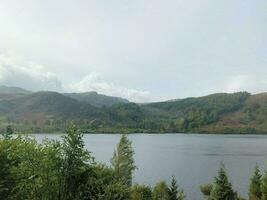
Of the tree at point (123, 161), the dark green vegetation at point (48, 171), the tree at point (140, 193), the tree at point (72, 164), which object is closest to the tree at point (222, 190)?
the tree at point (140, 193)

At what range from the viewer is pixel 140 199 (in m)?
73.8

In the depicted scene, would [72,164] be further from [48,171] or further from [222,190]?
[222,190]

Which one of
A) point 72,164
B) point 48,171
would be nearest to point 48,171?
point 48,171

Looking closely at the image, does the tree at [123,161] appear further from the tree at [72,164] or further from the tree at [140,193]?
the tree at [72,164]

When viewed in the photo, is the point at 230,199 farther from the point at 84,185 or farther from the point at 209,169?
the point at 209,169

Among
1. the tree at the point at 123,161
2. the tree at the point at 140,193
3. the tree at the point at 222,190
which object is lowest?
the tree at the point at 140,193

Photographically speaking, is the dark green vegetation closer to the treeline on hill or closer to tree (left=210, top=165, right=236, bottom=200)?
the treeline on hill

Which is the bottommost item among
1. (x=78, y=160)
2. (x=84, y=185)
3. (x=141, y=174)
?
(x=141, y=174)

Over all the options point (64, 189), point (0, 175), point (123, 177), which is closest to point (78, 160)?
point (64, 189)

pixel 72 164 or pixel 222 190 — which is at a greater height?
pixel 72 164

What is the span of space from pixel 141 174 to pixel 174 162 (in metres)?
51.0

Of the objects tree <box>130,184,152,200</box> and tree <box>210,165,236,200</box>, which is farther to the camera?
tree <box>130,184,152,200</box>

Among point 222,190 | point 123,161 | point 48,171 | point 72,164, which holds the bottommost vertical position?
point 222,190

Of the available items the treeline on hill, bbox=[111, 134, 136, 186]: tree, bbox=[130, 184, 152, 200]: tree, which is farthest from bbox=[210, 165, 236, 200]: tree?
the treeline on hill
